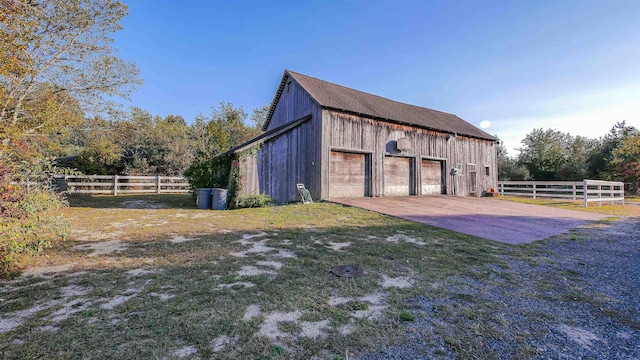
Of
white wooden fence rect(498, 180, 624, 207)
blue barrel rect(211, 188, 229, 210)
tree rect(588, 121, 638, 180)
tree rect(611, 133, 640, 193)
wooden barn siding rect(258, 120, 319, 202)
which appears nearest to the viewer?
blue barrel rect(211, 188, 229, 210)

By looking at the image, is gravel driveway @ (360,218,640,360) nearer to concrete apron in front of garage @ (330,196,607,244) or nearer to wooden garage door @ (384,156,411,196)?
concrete apron in front of garage @ (330,196,607,244)

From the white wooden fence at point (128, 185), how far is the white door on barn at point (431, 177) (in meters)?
16.1

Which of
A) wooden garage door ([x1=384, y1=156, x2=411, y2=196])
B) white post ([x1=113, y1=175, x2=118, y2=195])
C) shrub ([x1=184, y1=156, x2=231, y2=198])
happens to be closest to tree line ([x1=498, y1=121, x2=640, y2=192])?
wooden garage door ([x1=384, y1=156, x2=411, y2=196])

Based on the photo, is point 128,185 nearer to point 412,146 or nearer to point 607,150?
point 412,146

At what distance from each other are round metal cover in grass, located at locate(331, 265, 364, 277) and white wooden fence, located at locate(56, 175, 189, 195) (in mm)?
17530

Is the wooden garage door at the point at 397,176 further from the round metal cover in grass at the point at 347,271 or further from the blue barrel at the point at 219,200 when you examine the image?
the round metal cover in grass at the point at 347,271

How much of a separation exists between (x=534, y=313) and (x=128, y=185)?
2031cm

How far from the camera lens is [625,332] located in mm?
2271

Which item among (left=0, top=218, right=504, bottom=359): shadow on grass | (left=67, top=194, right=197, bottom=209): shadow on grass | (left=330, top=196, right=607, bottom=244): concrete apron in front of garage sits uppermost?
(left=67, top=194, right=197, bottom=209): shadow on grass

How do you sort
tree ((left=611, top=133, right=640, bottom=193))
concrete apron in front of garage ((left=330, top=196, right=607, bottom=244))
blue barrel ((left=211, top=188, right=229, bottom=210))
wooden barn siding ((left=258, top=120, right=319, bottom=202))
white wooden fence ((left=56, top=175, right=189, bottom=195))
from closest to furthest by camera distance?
concrete apron in front of garage ((left=330, top=196, right=607, bottom=244)) < blue barrel ((left=211, top=188, right=229, bottom=210)) < wooden barn siding ((left=258, top=120, right=319, bottom=202)) < white wooden fence ((left=56, top=175, right=189, bottom=195)) < tree ((left=611, top=133, right=640, bottom=193))

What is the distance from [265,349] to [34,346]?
5.70 feet

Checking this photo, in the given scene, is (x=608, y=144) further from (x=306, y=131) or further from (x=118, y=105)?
(x=118, y=105)

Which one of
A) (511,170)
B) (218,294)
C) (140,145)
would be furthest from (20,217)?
(511,170)

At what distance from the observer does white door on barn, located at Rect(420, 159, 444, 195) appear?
14836 millimetres
